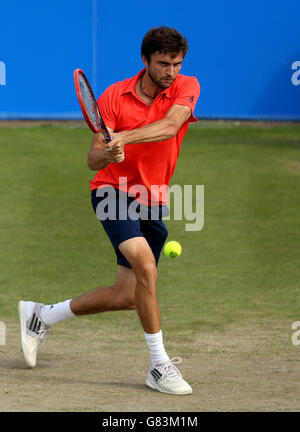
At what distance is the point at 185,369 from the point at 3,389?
117cm

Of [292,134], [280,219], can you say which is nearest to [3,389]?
[280,219]

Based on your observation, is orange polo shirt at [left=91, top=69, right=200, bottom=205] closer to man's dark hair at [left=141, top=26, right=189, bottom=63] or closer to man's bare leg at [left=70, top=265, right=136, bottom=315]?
man's dark hair at [left=141, top=26, right=189, bottom=63]

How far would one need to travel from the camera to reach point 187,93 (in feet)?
17.9

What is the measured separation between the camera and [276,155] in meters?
13.6

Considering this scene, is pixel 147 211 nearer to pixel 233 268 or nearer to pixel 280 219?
pixel 233 268

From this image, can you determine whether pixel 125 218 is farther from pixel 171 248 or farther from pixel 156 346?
pixel 171 248

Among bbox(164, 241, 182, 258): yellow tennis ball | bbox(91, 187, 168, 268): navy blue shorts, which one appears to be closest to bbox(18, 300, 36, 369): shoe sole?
bbox(91, 187, 168, 268): navy blue shorts

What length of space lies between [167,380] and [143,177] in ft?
3.98

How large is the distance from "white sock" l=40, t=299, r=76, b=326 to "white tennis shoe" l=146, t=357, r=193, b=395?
81cm

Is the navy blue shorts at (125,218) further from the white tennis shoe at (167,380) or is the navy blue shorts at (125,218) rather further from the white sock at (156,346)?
the white tennis shoe at (167,380)

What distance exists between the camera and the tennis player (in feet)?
17.0

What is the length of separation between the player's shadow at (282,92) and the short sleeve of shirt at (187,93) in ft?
31.5

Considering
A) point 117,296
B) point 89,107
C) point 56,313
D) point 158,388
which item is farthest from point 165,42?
point 158,388

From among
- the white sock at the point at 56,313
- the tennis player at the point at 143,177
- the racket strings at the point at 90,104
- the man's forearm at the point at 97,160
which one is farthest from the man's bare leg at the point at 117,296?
the racket strings at the point at 90,104
